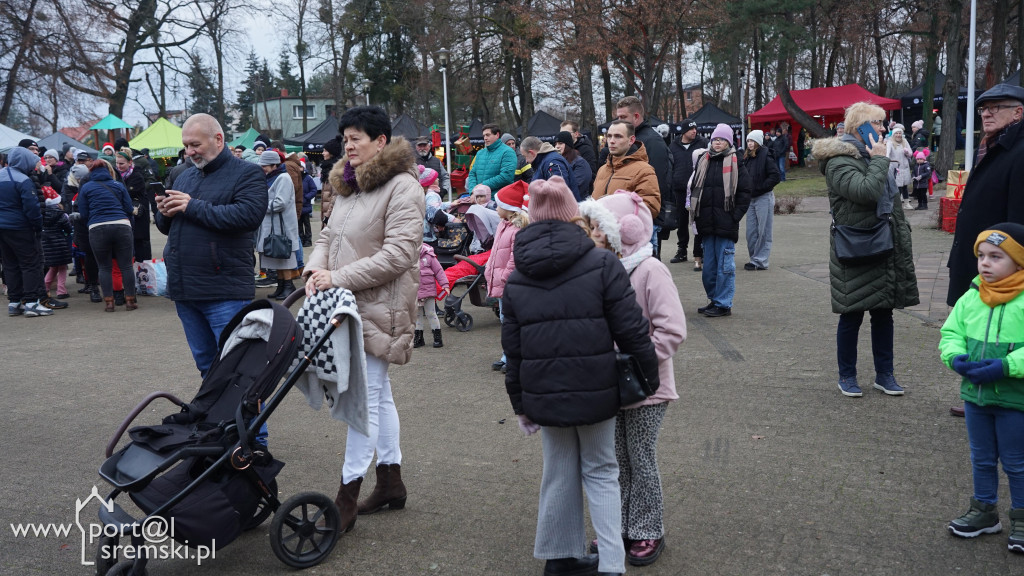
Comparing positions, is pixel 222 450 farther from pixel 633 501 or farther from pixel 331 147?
pixel 331 147

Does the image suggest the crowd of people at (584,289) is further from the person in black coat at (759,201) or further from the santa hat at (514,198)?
the person in black coat at (759,201)

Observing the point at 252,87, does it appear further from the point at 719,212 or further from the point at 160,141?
the point at 719,212

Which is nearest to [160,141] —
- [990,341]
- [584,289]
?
[584,289]

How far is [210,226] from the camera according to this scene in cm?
477

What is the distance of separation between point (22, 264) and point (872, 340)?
10.1 m

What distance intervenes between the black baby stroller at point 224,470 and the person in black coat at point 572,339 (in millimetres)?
958

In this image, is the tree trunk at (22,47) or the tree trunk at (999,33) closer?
the tree trunk at (999,33)

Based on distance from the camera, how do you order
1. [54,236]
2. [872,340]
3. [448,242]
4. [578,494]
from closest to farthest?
1. [578,494]
2. [872,340]
3. [448,242]
4. [54,236]

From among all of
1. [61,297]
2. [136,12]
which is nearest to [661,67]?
[136,12]

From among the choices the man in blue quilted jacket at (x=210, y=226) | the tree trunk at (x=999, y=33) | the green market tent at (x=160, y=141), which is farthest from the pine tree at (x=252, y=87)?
the man in blue quilted jacket at (x=210, y=226)

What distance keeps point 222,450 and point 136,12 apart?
133ft

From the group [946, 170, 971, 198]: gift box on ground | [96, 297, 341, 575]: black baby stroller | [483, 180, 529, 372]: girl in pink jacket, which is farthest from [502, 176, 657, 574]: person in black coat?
[946, 170, 971, 198]: gift box on ground

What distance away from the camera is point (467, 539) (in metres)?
4.01

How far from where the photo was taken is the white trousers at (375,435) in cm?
409
